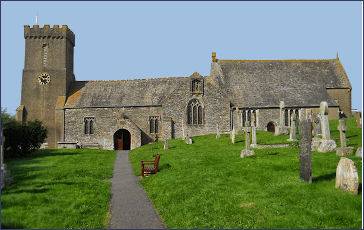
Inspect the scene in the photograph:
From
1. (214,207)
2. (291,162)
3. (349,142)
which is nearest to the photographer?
(214,207)

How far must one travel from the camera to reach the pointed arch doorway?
168 feet

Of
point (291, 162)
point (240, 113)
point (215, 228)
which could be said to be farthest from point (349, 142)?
point (240, 113)

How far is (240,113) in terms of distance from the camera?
5112 cm

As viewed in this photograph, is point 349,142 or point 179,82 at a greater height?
point 179,82

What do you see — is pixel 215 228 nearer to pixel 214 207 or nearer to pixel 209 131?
pixel 214 207

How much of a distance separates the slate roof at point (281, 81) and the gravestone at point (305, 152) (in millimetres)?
35543

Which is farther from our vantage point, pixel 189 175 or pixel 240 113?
pixel 240 113

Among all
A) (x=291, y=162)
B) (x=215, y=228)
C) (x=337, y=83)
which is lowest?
(x=215, y=228)

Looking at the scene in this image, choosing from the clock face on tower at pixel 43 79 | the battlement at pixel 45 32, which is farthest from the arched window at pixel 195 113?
the battlement at pixel 45 32

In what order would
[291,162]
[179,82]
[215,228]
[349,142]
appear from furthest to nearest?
[179,82]
[349,142]
[291,162]
[215,228]

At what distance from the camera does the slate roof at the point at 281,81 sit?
5250 cm

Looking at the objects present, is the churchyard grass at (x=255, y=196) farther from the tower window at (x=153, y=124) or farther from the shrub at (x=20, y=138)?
the tower window at (x=153, y=124)

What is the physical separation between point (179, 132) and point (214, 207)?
123 ft

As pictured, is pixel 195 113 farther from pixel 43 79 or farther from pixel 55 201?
pixel 55 201
